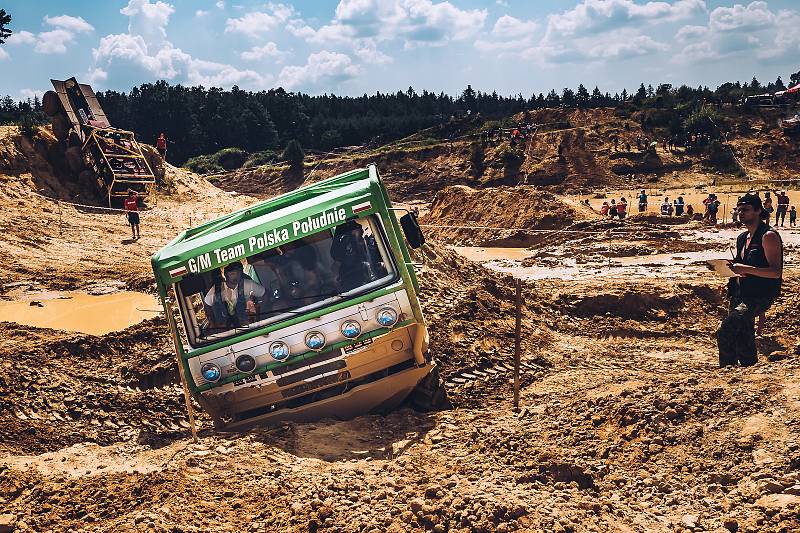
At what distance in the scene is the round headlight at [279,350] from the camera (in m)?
7.46

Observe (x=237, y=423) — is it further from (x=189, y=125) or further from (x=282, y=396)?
(x=189, y=125)

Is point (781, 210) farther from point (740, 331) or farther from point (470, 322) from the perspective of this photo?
point (740, 331)

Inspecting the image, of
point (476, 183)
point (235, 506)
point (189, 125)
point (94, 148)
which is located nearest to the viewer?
point (235, 506)

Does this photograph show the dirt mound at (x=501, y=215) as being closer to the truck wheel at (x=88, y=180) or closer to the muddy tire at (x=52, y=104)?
the truck wheel at (x=88, y=180)

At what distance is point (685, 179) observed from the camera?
2047 inches

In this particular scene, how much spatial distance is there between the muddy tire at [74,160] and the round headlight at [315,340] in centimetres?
2411

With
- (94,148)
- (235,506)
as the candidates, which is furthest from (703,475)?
(94,148)

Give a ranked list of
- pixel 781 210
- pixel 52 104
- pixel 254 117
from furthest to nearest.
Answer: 1. pixel 254 117
2. pixel 52 104
3. pixel 781 210

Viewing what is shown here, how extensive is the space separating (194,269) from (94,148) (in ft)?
75.9

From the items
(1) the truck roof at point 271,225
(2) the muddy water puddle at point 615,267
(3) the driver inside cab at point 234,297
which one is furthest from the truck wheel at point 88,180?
(3) the driver inside cab at point 234,297

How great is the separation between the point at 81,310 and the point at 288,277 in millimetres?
8832

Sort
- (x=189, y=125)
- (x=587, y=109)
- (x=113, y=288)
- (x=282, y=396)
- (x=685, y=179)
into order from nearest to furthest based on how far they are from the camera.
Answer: (x=282, y=396), (x=113, y=288), (x=685, y=179), (x=587, y=109), (x=189, y=125)

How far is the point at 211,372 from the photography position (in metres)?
7.60

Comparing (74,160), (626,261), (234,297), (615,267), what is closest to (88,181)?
(74,160)
